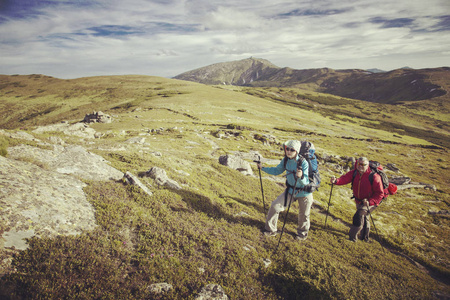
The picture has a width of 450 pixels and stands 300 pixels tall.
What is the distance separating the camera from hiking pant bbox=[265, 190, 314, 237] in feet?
31.3

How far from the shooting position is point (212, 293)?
6.02 metres

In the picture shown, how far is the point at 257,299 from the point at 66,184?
9.47 meters

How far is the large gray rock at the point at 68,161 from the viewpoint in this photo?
10373 mm

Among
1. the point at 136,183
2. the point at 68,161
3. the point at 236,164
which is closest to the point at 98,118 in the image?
the point at 236,164

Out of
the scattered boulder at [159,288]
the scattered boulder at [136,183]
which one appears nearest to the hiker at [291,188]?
the scattered boulder at [159,288]

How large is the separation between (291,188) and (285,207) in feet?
3.32

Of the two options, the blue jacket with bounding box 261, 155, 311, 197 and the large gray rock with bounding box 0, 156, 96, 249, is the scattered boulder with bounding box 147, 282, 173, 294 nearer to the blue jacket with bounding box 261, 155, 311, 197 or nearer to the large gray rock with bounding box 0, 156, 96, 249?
the large gray rock with bounding box 0, 156, 96, 249

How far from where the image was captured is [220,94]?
128 m

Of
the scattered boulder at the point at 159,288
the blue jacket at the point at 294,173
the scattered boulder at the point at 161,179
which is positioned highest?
the blue jacket at the point at 294,173

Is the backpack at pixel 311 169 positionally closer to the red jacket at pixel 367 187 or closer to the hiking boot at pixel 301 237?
the red jacket at pixel 367 187

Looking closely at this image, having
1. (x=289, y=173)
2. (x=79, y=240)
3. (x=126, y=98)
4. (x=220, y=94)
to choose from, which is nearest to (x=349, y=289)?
(x=289, y=173)

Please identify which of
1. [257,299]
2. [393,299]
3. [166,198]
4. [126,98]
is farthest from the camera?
[126,98]

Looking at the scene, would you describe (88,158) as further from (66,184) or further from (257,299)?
(257,299)

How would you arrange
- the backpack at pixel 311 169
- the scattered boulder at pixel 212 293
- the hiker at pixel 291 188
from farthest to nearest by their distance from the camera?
the backpack at pixel 311 169
the hiker at pixel 291 188
the scattered boulder at pixel 212 293
